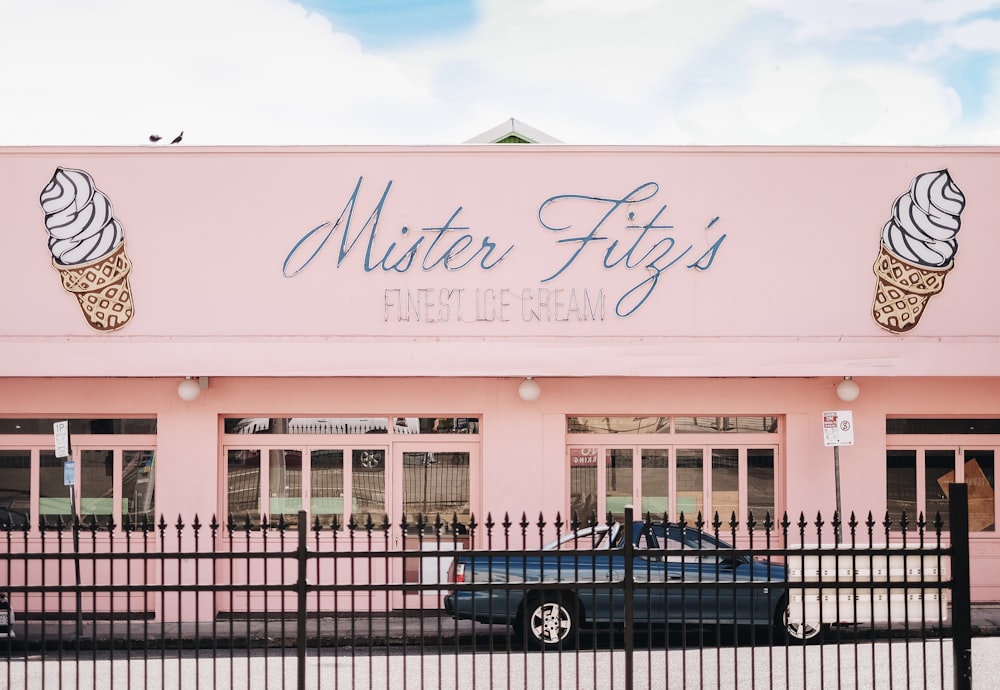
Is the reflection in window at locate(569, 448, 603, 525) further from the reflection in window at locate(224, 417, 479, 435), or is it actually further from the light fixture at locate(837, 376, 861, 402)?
the light fixture at locate(837, 376, 861, 402)

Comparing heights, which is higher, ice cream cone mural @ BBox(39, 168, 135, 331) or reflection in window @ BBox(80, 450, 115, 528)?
ice cream cone mural @ BBox(39, 168, 135, 331)

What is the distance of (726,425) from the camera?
517 inches

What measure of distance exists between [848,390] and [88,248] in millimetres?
9505

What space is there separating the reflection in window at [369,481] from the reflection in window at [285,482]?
2.34 feet

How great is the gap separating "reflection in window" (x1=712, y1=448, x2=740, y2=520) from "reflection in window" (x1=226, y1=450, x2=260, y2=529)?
5888 mm

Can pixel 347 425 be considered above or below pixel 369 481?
above

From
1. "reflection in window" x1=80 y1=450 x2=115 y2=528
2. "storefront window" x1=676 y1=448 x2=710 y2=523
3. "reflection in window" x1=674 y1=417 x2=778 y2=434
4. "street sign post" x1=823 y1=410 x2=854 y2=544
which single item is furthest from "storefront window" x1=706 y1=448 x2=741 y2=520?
"reflection in window" x1=80 y1=450 x2=115 y2=528

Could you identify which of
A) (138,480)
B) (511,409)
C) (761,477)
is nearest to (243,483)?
(138,480)

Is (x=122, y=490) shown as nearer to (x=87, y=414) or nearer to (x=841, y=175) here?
(x=87, y=414)

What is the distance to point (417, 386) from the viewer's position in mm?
12898

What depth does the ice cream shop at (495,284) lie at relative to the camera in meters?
12.4

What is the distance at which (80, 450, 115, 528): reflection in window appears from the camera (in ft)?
43.2

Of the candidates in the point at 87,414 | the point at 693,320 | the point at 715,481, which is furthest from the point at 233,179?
the point at 715,481

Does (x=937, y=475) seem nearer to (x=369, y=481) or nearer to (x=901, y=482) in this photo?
(x=901, y=482)
